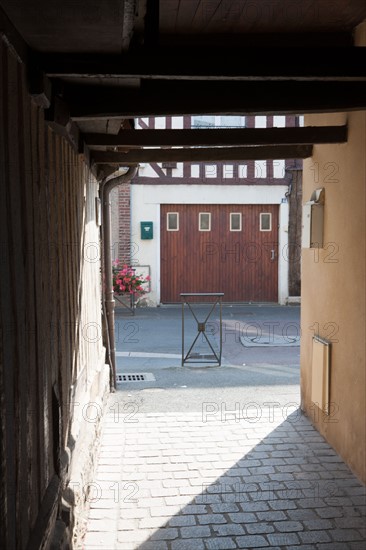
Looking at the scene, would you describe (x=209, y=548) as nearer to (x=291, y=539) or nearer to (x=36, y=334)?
(x=291, y=539)

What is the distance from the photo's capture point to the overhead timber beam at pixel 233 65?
280cm

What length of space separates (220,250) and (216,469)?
10345 mm

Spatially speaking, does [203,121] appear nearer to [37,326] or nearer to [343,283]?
[343,283]

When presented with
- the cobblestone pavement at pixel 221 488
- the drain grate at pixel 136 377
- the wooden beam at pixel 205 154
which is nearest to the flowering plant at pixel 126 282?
the drain grate at pixel 136 377

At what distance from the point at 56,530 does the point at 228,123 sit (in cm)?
1304

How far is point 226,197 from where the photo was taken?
14602mm

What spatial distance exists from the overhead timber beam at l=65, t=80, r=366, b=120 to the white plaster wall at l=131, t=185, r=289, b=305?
10.8 m

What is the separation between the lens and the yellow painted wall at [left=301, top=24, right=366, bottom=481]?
4.40 metres

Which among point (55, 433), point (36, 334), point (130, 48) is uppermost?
point (130, 48)

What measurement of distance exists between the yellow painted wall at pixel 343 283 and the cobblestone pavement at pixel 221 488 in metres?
0.24

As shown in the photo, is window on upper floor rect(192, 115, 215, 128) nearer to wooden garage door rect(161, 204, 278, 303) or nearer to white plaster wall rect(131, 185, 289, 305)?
white plaster wall rect(131, 185, 289, 305)

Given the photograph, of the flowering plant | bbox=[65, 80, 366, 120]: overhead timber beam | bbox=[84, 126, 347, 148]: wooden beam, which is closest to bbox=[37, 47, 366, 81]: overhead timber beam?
bbox=[65, 80, 366, 120]: overhead timber beam

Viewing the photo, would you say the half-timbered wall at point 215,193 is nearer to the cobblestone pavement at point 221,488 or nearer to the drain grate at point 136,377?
the drain grate at point 136,377

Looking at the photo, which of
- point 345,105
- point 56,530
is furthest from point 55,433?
point 345,105
